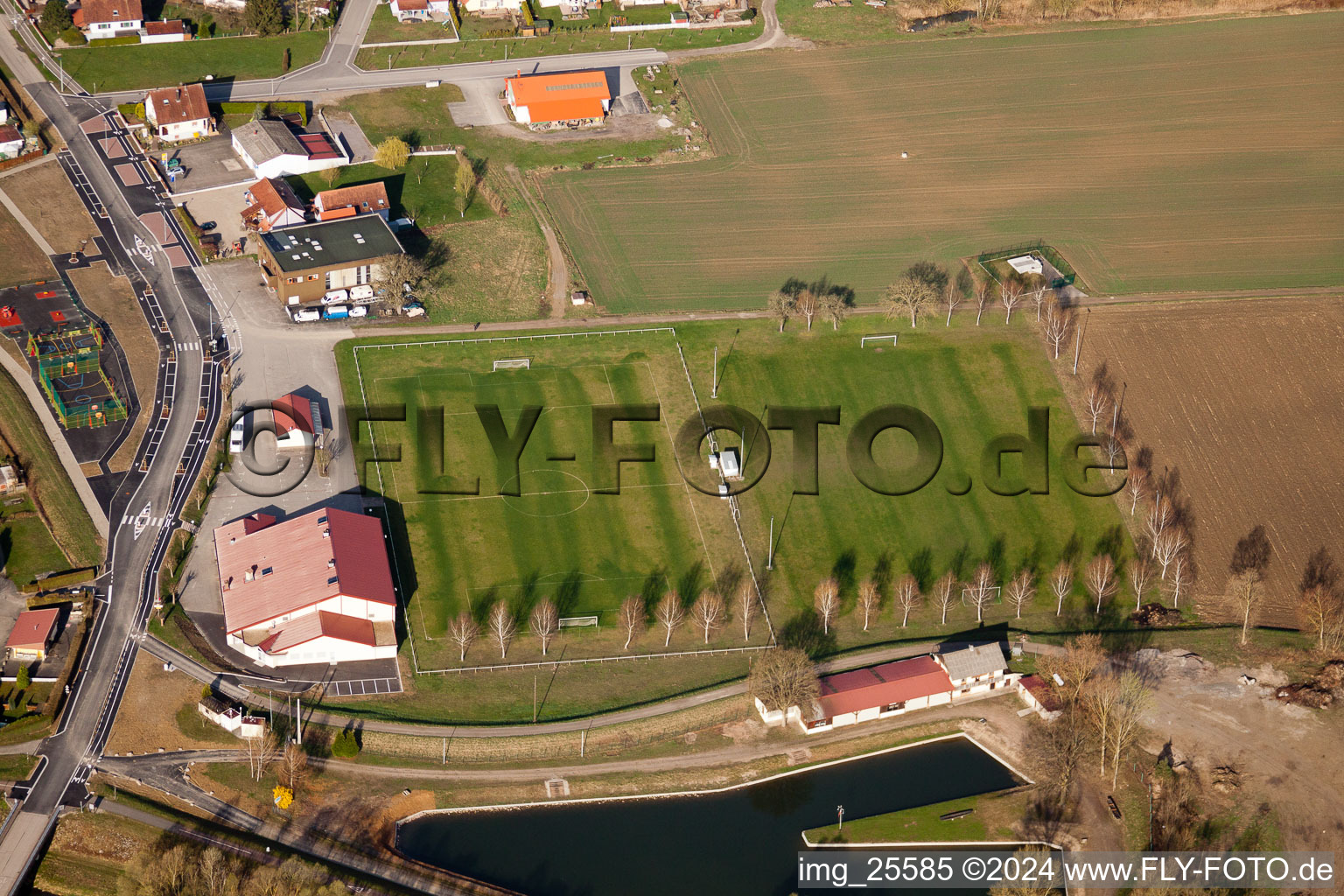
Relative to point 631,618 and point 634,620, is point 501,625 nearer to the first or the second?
point 631,618

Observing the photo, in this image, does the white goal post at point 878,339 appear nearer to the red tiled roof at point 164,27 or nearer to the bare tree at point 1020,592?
the bare tree at point 1020,592

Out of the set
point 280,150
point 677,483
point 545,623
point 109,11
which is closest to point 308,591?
point 545,623

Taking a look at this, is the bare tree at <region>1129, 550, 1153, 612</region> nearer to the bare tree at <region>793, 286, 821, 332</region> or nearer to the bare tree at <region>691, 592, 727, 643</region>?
the bare tree at <region>691, 592, 727, 643</region>

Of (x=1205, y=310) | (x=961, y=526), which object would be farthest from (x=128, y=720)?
(x=1205, y=310)

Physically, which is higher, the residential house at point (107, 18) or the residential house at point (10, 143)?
the residential house at point (107, 18)

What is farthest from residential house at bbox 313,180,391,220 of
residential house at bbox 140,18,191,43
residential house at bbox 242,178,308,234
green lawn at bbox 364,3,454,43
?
residential house at bbox 140,18,191,43

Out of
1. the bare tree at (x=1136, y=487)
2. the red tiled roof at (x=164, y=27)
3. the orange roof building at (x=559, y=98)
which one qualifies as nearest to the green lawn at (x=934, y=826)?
the bare tree at (x=1136, y=487)
